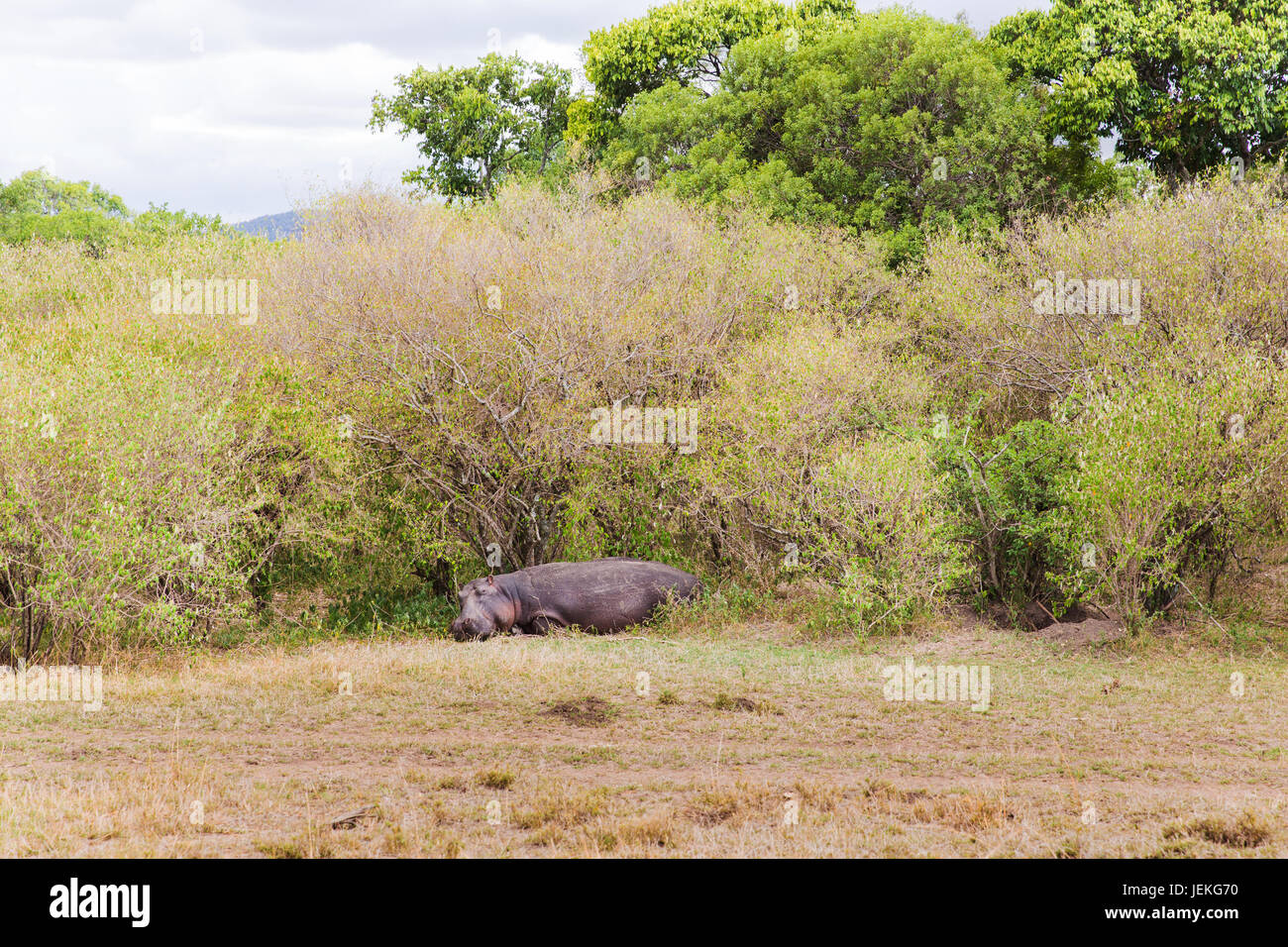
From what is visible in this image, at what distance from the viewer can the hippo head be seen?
17.8m

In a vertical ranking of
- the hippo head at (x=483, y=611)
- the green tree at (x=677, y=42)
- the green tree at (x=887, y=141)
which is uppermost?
the green tree at (x=677, y=42)

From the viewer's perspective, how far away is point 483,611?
1811cm

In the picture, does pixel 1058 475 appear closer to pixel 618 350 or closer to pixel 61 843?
pixel 618 350

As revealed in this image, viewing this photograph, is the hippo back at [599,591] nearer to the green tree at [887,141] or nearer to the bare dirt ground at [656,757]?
the bare dirt ground at [656,757]

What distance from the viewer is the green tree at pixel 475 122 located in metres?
45.7

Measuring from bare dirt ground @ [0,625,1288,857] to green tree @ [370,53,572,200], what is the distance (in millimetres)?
33581

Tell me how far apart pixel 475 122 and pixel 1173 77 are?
27.0m

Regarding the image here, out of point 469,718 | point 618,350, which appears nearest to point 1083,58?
point 618,350

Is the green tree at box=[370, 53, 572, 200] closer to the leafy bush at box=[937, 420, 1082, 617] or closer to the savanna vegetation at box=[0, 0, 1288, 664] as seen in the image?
the savanna vegetation at box=[0, 0, 1288, 664]

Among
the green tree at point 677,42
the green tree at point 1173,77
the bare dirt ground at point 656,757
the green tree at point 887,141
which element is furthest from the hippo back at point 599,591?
the green tree at point 677,42

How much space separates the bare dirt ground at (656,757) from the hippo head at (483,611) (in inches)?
54.7

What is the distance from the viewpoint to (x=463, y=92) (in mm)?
45188

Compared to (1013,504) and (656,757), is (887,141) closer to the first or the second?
(1013,504)
